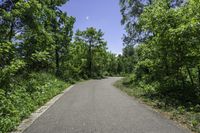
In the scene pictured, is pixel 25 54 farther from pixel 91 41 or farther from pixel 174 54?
pixel 91 41

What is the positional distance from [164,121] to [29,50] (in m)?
9.16

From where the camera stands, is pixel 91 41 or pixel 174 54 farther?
pixel 91 41

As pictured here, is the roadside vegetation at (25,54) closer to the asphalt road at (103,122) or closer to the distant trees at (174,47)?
the asphalt road at (103,122)

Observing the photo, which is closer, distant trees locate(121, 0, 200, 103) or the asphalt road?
the asphalt road

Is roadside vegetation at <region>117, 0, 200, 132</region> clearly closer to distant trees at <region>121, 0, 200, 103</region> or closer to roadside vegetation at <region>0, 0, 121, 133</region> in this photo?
distant trees at <region>121, 0, 200, 103</region>

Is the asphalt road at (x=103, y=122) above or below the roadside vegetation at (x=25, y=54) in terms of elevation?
below

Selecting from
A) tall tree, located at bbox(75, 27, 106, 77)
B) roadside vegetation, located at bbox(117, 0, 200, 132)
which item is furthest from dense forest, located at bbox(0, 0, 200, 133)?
tall tree, located at bbox(75, 27, 106, 77)

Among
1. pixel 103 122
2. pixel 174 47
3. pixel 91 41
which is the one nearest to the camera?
pixel 103 122

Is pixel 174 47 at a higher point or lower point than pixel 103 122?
higher

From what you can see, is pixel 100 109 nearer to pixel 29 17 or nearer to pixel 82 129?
pixel 82 129

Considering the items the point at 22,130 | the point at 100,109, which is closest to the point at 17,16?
the point at 100,109

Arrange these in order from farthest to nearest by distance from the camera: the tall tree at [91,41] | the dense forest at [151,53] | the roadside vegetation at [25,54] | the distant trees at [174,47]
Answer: the tall tree at [91,41] → the distant trees at [174,47] → the dense forest at [151,53] → the roadside vegetation at [25,54]

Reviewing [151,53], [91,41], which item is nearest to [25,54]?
[151,53]

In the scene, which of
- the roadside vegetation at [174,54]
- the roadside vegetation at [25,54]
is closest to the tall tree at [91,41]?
the roadside vegetation at [25,54]
